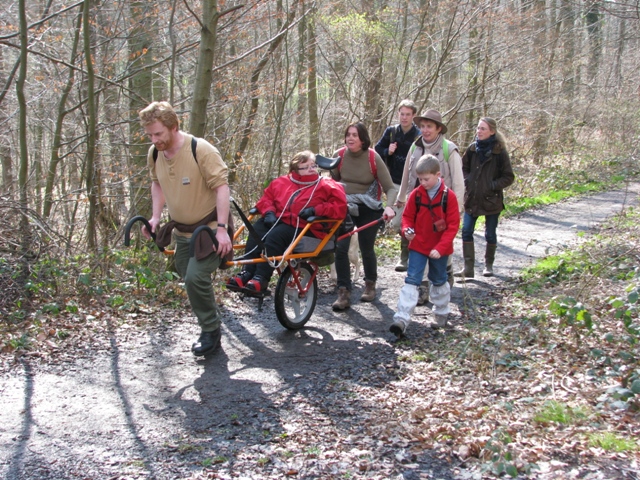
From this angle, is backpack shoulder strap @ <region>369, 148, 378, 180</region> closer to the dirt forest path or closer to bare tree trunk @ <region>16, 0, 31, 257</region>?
the dirt forest path

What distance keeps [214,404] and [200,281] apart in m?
1.14

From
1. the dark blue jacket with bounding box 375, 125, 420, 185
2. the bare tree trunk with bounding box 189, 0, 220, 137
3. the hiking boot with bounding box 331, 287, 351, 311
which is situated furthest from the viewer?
the dark blue jacket with bounding box 375, 125, 420, 185

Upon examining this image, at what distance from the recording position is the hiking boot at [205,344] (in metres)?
5.45

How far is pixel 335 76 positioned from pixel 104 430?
10879 mm

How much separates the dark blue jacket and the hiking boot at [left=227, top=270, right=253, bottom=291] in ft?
10.4

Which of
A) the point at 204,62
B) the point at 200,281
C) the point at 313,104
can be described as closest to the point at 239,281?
the point at 200,281

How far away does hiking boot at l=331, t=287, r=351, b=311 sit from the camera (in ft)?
23.4

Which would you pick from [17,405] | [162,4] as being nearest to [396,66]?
[162,4]

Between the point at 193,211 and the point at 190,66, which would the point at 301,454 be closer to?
the point at 193,211

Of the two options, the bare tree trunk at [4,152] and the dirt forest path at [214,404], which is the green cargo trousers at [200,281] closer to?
the dirt forest path at [214,404]

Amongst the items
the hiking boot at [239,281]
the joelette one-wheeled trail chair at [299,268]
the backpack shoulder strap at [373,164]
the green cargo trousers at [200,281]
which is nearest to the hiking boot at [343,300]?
the joelette one-wheeled trail chair at [299,268]

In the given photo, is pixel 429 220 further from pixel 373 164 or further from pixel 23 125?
pixel 23 125

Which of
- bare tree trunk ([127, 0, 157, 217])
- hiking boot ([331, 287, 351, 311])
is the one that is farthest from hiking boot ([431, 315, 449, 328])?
bare tree trunk ([127, 0, 157, 217])

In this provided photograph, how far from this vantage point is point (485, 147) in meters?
8.35
